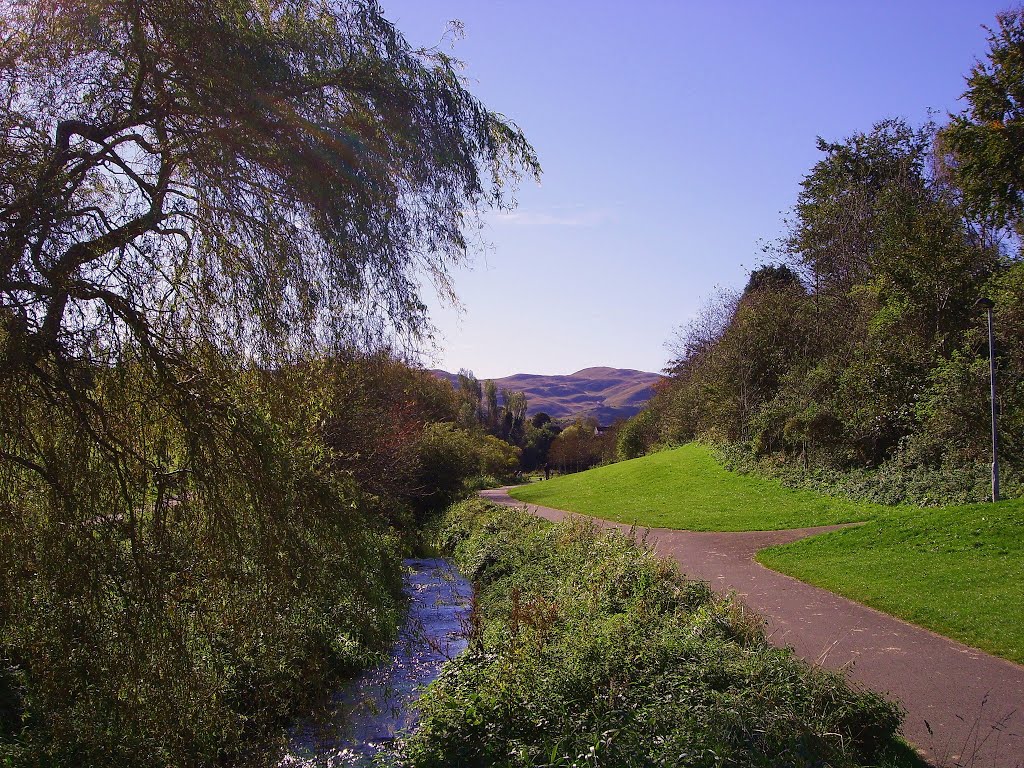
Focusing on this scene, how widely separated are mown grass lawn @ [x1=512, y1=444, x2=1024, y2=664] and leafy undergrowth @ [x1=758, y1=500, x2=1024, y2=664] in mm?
14

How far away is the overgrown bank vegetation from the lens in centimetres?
1537

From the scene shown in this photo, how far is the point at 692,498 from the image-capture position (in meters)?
25.9

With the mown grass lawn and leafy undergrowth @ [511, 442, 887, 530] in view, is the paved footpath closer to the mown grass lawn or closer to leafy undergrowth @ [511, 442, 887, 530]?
the mown grass lawn

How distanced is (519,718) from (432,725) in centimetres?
94

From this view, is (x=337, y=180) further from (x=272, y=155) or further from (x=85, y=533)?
(x=85, y=533)

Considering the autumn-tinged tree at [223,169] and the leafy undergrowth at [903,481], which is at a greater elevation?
the autumn-tinged tree at [223,169]

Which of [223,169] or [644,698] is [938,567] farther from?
[223,169]

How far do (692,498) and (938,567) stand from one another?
557 inches

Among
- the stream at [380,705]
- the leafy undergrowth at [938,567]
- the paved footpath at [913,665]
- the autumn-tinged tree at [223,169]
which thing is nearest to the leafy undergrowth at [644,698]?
the paved footpath at [913,665]

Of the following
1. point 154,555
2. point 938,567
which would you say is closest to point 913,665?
point 938,567

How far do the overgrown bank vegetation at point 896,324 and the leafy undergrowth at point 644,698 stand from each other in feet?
37.9

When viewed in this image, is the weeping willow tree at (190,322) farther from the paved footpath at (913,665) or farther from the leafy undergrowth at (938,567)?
the leafy undergrowth at (938,567)

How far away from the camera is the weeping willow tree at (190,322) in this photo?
13.8 ft

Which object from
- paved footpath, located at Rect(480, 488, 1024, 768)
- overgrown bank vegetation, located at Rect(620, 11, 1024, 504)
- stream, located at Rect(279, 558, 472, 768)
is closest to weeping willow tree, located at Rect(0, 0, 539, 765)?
stream, located at Rect(279, 558, 472, 768)
